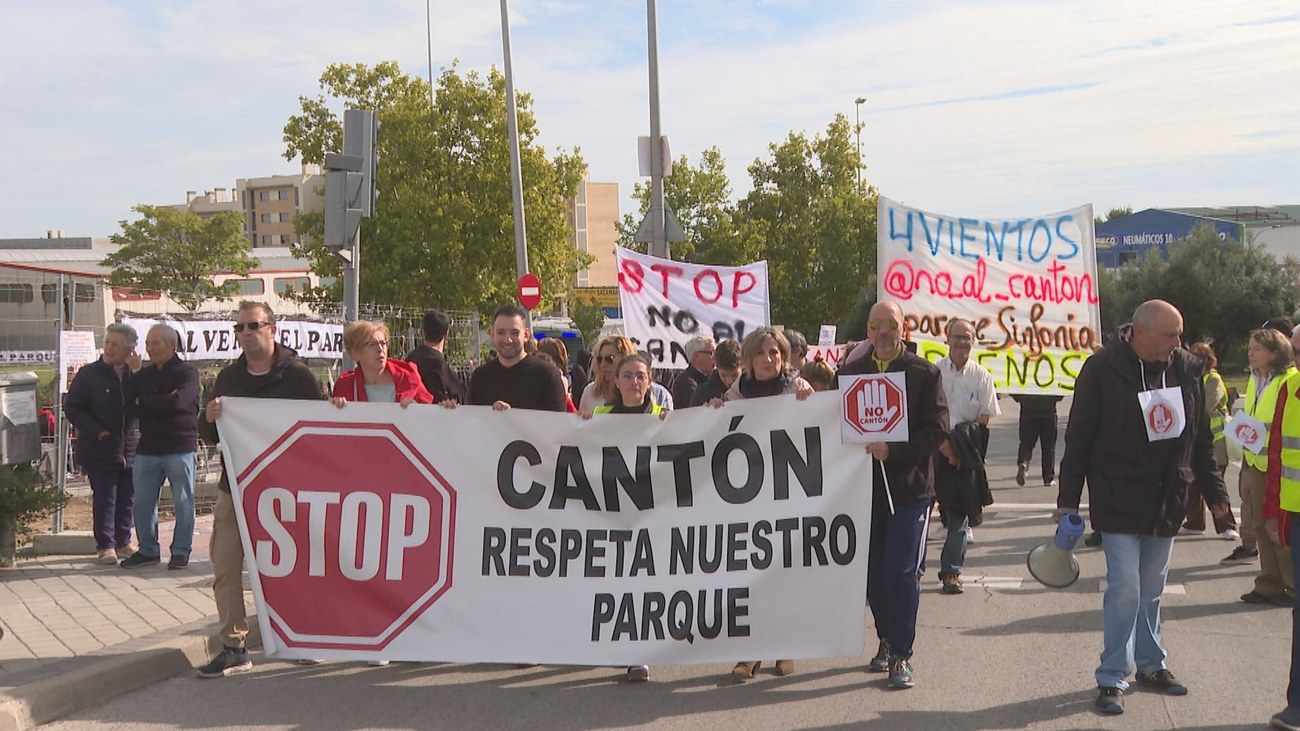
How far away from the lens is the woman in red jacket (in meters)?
6.95

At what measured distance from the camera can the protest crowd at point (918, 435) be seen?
5.82 metres

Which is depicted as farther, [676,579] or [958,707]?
[676,579]

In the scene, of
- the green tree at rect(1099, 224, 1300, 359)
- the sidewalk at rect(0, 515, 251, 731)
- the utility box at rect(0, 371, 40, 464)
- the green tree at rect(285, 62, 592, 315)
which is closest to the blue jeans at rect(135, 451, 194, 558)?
the sidewalk at rect(0, 515, 251, 731)

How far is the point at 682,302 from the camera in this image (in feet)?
38.4

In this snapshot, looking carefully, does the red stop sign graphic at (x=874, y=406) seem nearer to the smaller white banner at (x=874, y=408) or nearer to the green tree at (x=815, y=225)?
the smaller white banner at (x=874, y=408)

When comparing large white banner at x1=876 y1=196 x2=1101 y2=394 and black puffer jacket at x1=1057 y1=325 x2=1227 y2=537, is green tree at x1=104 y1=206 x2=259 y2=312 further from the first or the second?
black puffer jacket at x1=1057 y1=325 x2=1227 y2=537

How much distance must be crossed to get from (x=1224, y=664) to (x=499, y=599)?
3753 millimetres

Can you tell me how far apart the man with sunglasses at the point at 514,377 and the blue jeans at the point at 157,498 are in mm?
3088

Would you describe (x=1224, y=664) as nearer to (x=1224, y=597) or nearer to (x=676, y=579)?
(x=1224, y=597)

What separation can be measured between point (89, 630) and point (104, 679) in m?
1.19

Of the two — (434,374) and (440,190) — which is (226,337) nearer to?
(434,374)

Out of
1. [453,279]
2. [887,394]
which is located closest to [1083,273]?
[887,394]

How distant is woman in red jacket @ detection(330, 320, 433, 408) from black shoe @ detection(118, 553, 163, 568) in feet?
11.2

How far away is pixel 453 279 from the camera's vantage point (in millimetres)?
37062
